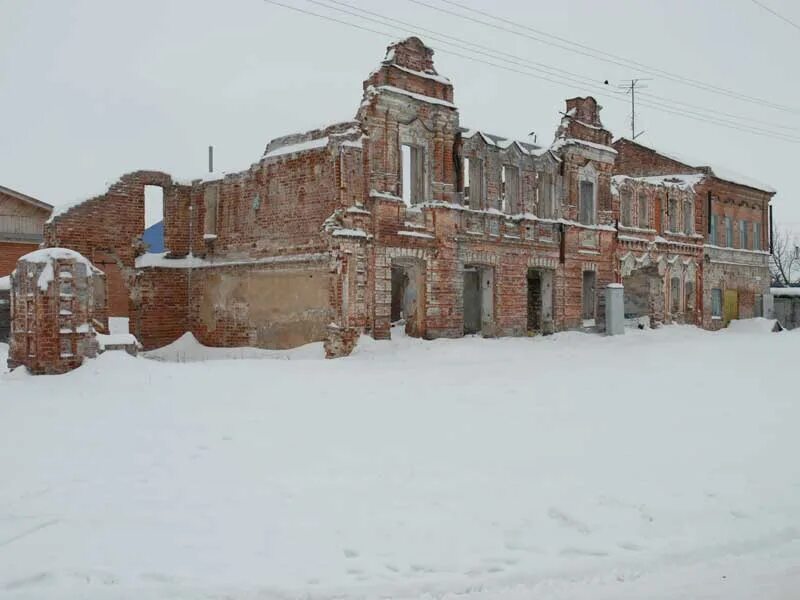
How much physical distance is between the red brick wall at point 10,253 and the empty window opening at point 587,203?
Answer: 20.5m

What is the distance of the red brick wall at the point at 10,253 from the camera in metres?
27.0

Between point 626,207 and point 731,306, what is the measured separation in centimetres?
936

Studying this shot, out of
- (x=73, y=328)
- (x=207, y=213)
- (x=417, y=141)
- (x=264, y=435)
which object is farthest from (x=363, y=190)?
(x=264, y=435)

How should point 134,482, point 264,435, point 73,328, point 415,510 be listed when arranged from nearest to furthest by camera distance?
1. point 415,510
2. point 134,482
3. point 264,435
4. point 73,328

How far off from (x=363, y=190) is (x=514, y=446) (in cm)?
1058

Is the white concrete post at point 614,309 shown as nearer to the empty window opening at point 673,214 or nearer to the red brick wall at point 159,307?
the empty window opening at point 673,214

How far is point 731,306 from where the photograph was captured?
32.0 metres

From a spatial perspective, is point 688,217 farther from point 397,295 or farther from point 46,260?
point 46,260

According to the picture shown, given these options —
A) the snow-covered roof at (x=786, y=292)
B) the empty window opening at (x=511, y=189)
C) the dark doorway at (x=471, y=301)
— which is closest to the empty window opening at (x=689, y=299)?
the snow-covered roof at (x=786, y=292)

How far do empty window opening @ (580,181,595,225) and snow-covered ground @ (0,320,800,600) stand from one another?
13040 millimetres

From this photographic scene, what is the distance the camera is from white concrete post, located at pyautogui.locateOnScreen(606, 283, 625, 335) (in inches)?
938

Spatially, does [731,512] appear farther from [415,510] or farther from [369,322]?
[369,322]

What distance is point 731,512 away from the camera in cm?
584

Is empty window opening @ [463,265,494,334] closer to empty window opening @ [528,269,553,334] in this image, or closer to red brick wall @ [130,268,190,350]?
empty window opening @ [528,269,553,334]
